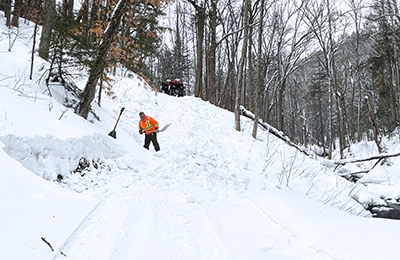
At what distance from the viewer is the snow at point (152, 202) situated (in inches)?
94.5

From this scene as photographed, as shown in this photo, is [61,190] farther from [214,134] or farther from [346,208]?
[214,134]

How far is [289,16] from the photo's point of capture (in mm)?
15188

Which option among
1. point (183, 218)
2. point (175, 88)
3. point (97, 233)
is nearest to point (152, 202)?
point (183, 218)

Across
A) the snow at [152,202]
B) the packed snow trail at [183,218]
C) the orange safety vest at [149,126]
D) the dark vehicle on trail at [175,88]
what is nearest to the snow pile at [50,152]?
the snow at [152,202]

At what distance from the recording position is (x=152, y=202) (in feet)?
12.4

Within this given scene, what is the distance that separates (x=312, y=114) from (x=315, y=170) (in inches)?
1440

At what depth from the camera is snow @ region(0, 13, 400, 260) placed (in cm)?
240

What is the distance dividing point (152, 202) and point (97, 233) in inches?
49.7

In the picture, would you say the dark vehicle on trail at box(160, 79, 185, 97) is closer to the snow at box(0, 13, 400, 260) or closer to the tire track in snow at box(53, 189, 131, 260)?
the snow at box(0, 13, 400, 260)

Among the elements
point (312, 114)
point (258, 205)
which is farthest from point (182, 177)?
point (312, 114)

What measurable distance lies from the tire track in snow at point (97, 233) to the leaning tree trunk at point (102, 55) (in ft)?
13.5

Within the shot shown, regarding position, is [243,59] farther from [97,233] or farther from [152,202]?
[97,233]

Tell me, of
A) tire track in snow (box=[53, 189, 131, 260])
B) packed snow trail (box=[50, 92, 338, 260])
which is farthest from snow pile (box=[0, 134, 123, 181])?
tire track in snow (box=[53, 189, 131, 260])

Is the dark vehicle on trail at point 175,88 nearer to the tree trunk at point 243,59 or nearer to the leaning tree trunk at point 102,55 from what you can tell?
the tree trunk at point 243,59
